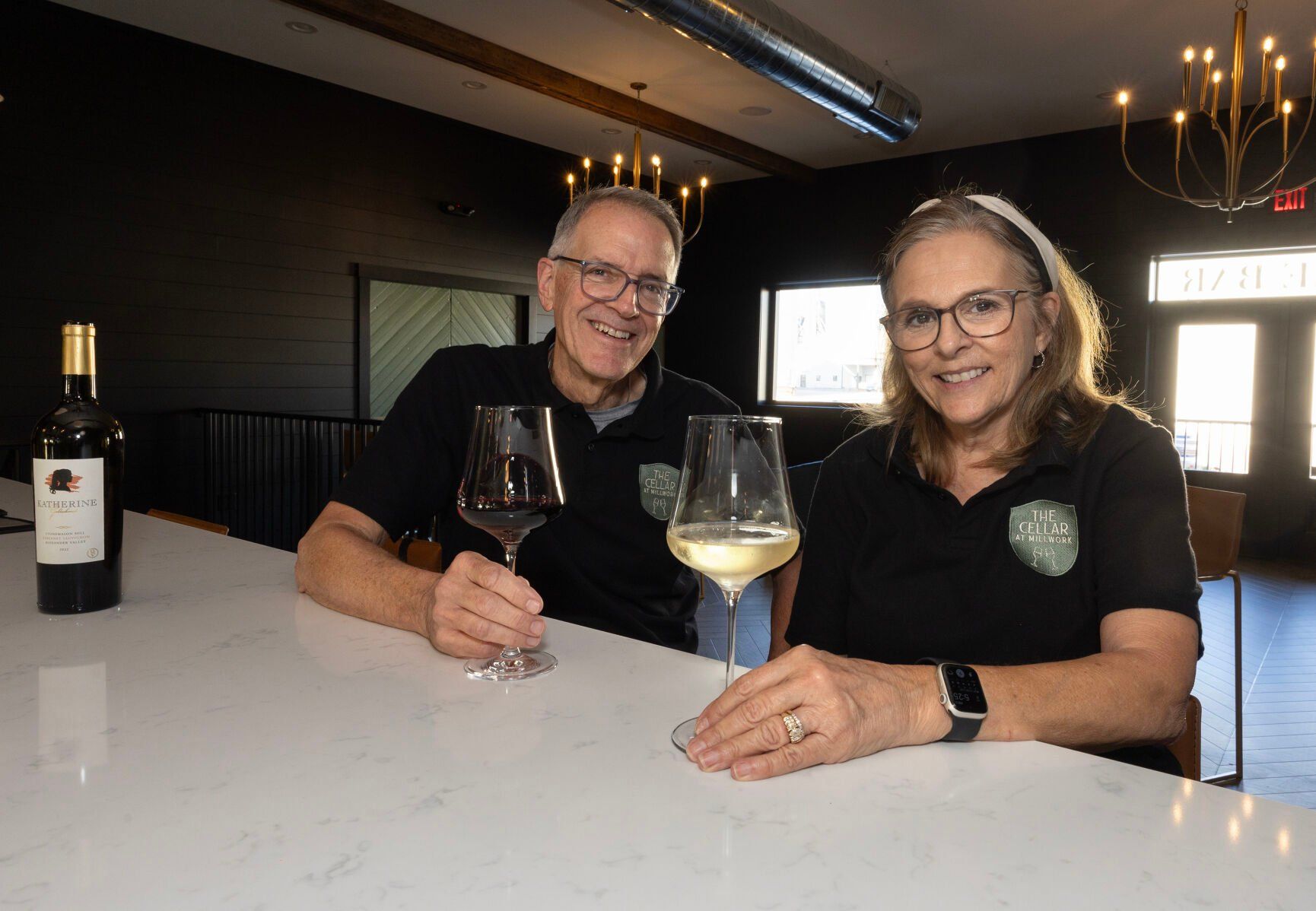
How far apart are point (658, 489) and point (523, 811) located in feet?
3.46

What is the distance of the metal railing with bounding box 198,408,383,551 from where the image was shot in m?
5.84

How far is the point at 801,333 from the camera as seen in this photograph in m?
9.27

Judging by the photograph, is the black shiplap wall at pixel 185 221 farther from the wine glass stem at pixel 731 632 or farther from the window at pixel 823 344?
the wine glass stem at pixel 731 632

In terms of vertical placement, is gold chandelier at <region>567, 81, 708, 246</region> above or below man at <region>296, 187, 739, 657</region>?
above

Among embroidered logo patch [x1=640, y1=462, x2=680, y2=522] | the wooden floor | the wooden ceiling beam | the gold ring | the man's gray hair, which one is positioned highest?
the wooden ceiling beam

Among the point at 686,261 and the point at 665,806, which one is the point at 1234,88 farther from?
the point at 686,261

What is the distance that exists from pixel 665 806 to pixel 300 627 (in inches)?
25.7

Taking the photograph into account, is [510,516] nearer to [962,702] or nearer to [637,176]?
[962,702]

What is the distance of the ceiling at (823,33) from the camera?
507 centimetres

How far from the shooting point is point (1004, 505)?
51.9 inches

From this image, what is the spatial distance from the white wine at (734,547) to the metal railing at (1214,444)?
23.7ft

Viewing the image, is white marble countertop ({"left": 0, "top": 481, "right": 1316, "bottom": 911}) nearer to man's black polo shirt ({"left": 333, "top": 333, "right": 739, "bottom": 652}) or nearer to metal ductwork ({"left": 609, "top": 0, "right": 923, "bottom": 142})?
man's black polo shirt ({"left": 333, "top": 333, "right": 739, "bottom": 652})

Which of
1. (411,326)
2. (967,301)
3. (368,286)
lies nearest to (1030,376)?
(967,301)

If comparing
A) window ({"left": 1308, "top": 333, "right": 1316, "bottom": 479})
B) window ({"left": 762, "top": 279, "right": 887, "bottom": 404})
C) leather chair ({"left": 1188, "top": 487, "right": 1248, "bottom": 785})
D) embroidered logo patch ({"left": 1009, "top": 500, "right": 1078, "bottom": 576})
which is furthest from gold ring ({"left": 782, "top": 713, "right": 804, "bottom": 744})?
window ({"left": 762, "top": 279, "right": 887, "bottom": 404})
